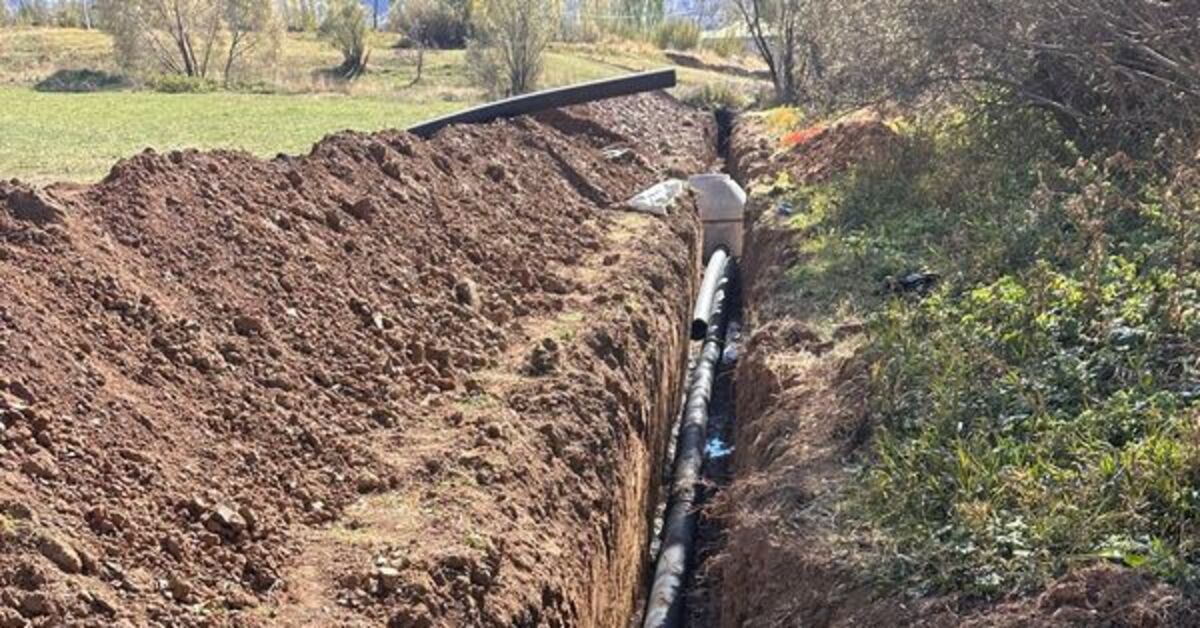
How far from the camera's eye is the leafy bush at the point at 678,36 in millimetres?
63062

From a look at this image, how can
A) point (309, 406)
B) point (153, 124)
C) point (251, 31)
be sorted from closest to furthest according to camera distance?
point (309, 406) → point (153, 124) → point (251, 31)

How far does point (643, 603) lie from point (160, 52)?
40.9 m

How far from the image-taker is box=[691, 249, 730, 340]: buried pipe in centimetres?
1296

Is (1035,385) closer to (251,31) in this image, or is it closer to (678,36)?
(251,31)

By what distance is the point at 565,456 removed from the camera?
23.3 feet

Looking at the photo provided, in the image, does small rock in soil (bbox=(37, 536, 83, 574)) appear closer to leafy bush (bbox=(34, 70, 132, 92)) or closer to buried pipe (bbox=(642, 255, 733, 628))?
buried pipe (bbox=(642, 255, 733, 628))

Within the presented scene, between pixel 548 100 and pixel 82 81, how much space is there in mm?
24840

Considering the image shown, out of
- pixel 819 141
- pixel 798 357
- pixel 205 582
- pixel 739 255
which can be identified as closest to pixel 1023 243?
pixel 798 357

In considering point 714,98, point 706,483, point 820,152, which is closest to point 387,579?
point 706,483

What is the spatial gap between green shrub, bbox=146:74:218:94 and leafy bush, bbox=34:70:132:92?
1.39 meters

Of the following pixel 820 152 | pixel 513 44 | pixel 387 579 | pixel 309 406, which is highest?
pixel 513 44

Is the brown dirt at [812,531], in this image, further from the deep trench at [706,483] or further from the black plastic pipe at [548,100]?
the black plastic pipe at [548,100]

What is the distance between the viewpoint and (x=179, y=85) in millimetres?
35062

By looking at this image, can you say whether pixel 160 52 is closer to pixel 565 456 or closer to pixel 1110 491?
pixel 565 456
